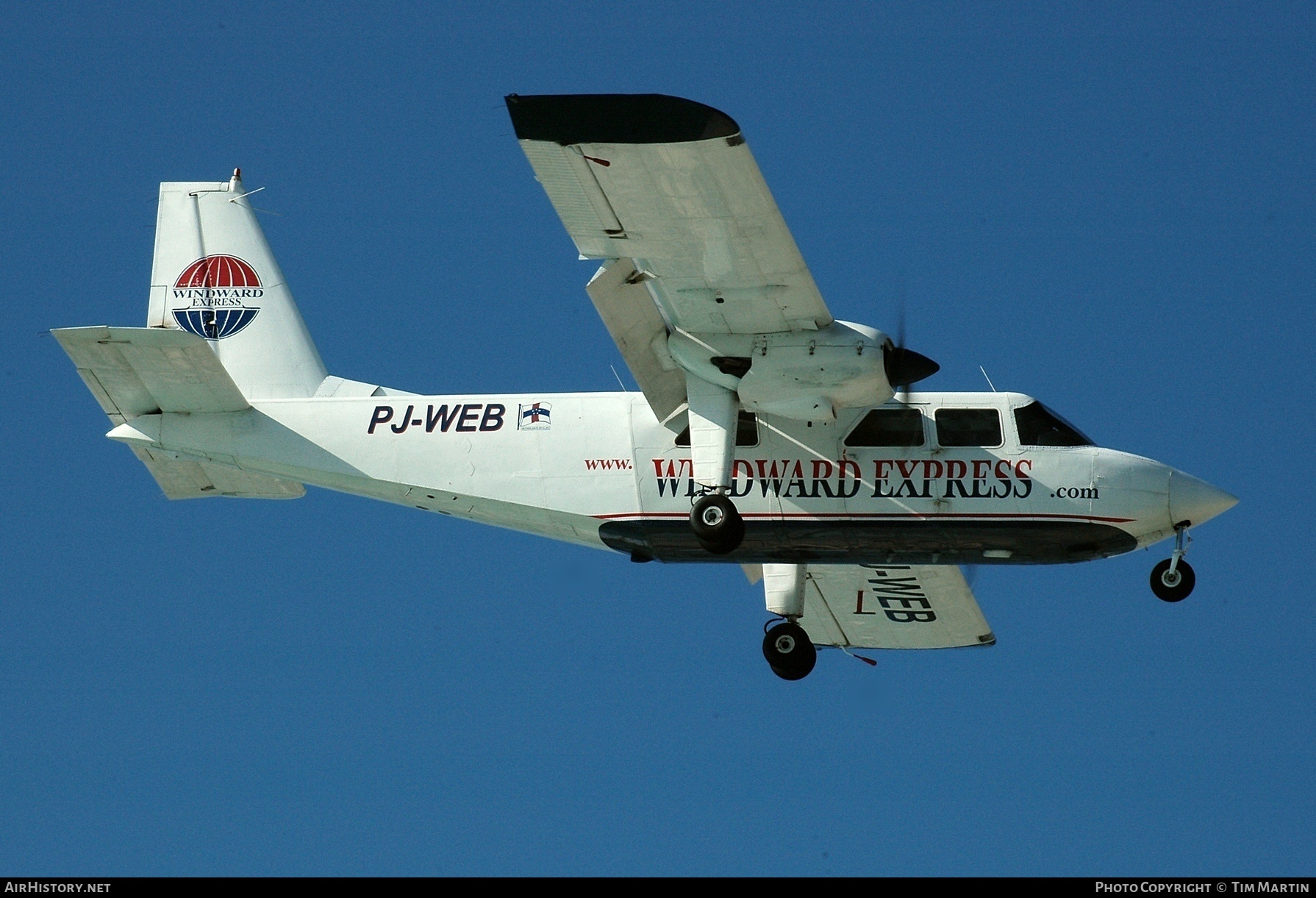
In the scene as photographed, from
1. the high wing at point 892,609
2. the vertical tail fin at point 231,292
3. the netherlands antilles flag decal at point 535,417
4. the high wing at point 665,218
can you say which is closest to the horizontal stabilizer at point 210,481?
the vertical tail fin at point 231,292

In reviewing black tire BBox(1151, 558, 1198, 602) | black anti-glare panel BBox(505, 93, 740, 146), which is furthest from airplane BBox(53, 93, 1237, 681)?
black anti-glare panel BBox(505, 93, 740, 146)

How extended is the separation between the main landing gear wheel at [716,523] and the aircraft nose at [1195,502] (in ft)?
16.4

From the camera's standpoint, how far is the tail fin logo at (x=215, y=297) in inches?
892

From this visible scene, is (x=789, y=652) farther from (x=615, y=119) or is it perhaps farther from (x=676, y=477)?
(x=615, y=119)

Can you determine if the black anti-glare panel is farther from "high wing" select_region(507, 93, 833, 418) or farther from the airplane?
the airplane

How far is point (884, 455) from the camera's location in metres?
20.4

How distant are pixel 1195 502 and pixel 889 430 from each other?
355cm

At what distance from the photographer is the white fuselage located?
20.3 meters

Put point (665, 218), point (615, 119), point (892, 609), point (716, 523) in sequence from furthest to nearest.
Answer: point (892, 609)
point (716, 523)
point (665, 218)
point (615, 119)

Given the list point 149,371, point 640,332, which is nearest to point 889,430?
point 640,332

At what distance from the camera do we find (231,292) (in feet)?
74.9

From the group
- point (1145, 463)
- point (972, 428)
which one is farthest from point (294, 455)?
point (1145, 463)

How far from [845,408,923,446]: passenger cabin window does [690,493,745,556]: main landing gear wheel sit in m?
1.80
